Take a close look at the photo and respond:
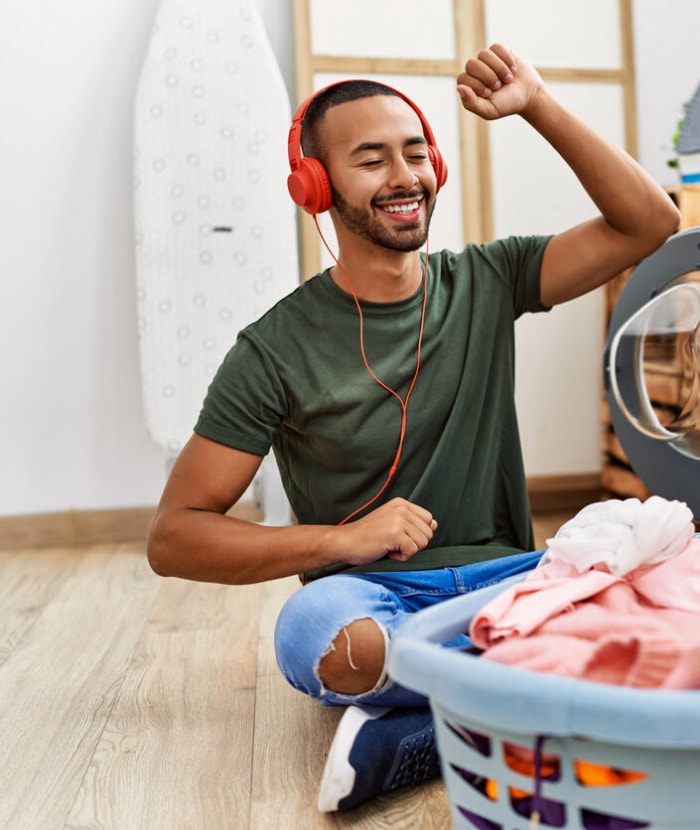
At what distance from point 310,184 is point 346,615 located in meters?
0.61

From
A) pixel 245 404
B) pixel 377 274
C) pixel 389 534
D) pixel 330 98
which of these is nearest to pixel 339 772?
pixel 389 534

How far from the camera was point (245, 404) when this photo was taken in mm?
1335

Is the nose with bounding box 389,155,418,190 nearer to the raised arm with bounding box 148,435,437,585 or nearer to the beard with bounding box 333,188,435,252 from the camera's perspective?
the beard with bounding box 333,188,435,252

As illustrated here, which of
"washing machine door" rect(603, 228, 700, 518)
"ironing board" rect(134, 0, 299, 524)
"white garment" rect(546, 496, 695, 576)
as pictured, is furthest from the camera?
"ironing board" rect(134, 0, 299, 524)

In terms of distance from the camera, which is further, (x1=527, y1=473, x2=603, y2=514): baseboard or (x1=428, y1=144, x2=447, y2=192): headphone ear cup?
(x1=527, y1=473, x2=603, y2=514): baseboard

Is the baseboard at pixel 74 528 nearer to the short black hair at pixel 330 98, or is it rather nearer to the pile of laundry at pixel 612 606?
the short black hair at pixel 330 98

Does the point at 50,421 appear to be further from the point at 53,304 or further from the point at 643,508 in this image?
the point at 643,508

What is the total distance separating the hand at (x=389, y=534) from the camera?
1191mm

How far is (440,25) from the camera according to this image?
8.39ft

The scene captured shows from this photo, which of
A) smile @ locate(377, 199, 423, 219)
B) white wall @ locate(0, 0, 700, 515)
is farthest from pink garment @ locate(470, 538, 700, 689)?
white wall @ locate(0, 0, 700, 515)

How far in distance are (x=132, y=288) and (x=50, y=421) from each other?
0.44m

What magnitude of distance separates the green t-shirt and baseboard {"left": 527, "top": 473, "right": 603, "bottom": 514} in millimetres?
1247

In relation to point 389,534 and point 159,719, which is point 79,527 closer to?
point 159,719

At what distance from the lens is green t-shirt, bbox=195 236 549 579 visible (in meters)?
1.36
